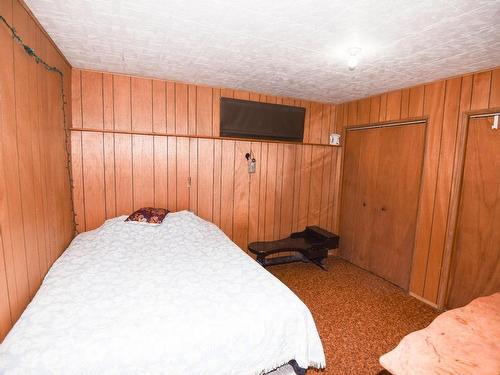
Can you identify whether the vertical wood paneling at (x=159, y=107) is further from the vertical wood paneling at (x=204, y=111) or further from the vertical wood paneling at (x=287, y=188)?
the vertical wood paneling at (x=287, y=188)

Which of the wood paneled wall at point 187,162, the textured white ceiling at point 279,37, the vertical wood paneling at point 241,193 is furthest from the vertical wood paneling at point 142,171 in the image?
the vertical wood paneling at point 241,193

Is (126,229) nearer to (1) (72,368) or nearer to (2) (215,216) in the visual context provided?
(2) (215,216)

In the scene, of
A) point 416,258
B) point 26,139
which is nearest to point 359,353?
point 416,258

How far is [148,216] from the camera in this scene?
2768mm

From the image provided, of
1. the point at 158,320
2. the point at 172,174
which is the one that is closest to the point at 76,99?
the point at 172,174

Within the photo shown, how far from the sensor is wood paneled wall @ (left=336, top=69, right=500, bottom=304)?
248 cm

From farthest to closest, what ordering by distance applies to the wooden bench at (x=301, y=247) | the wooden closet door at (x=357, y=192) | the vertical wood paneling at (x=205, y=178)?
the wooden closet door at (x=357, y=192), the wooden bench at (x=301, y=247), the vertical wood paneling at (x=205, y=178)

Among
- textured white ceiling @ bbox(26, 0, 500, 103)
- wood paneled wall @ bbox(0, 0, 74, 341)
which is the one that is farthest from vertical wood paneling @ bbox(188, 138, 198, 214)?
wood paneled wall @ bbox(0, 0, 74, 341)

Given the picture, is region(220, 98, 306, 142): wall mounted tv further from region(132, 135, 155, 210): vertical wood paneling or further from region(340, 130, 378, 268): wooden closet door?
region(132, 135, 155, 210): vertical wood paneling

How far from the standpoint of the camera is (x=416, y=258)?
9.68 ft

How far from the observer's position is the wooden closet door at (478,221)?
2350 millimetres

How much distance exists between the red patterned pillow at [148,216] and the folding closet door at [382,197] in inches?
108

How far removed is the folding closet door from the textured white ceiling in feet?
2.61

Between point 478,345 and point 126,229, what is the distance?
9.02ft
